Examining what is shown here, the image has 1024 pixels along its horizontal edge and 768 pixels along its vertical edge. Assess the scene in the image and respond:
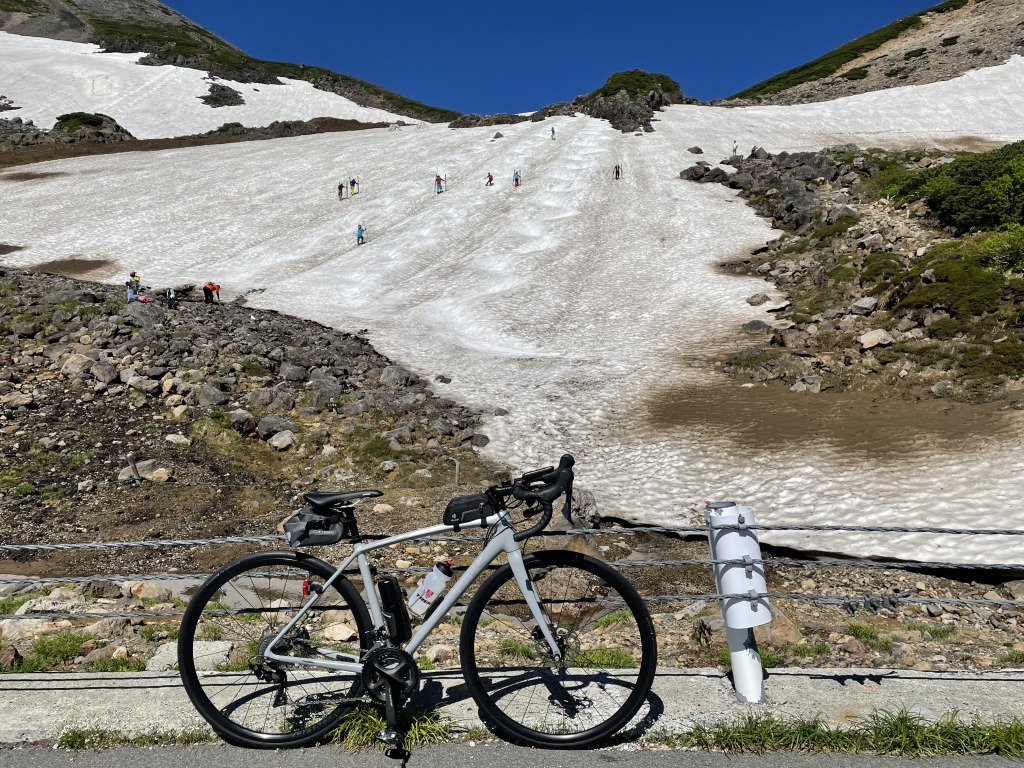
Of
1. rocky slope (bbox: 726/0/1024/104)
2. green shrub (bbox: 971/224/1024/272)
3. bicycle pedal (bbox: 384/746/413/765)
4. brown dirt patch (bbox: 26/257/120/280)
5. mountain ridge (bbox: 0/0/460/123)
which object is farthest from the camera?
mountain ridge (bbox: 0/0/460/123)

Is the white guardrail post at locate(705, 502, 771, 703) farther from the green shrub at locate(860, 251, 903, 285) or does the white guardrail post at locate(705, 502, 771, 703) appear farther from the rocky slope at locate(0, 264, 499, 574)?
the green shrub at locate(860, 251, 903, 285)

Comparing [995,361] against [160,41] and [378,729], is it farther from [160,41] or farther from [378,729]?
[160,41]

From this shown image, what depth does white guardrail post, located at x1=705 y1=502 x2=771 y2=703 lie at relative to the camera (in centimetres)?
468

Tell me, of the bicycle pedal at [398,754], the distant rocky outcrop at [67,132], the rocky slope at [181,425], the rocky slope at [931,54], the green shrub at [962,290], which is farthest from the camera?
the rocky slope at [931,54]

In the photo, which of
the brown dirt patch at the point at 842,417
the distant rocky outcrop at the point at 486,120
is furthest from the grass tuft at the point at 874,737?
the distant rocky outcrop at the point at 486,120

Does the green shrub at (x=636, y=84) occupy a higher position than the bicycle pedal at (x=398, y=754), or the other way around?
the green shrub at (x=636, y=84)

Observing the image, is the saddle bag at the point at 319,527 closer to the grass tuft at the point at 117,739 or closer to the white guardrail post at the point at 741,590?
the grass tuft at the point at 117,739

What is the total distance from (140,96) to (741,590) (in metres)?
110

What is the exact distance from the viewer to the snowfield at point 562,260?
46.1 ft

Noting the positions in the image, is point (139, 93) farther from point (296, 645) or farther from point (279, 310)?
point (296, 645)

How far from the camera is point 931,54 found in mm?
83062

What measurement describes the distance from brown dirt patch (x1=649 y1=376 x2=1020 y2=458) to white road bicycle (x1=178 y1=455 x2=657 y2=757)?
1277cm

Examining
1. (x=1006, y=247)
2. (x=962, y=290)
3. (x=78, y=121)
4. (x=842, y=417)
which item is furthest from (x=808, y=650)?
(x=78, y=121)

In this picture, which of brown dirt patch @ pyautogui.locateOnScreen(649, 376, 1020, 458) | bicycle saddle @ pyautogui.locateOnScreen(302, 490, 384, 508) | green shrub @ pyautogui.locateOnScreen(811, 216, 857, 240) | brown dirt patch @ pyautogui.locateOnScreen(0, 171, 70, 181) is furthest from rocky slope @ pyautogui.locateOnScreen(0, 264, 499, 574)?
brown dirt patch @ pyautogui.locateOnScreen(0, 171, 70, 181)
